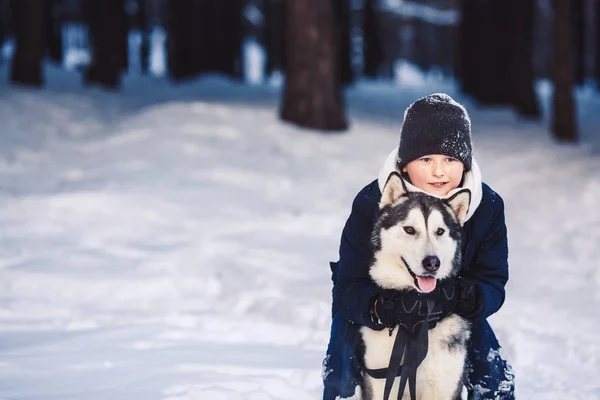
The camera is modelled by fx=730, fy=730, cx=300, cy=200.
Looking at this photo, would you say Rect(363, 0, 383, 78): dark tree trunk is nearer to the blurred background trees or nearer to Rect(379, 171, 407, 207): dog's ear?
→ the blurred background trees

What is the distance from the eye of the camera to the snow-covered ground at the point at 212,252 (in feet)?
14.3

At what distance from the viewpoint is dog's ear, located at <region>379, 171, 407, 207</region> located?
9.00 feet

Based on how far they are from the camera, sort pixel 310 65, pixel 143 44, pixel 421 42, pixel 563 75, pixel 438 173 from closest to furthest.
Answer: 1. pixel 438 173
2. pixel 310 65
3. pixel 563 75
4. pixel 143 44
5. pixel 421 42

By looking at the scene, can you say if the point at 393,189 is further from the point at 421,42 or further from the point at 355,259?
the point at 421,42

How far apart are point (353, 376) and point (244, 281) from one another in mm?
3349

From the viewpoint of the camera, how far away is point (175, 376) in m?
4.15

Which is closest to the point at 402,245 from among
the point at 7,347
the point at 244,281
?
the point at 7,347

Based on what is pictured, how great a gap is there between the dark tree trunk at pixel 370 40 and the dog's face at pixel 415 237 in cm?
2937

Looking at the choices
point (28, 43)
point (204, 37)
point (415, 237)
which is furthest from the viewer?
point (204, 37)

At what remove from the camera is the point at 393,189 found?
2.77 metres

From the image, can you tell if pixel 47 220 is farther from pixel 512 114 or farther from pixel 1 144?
pixel 512 114

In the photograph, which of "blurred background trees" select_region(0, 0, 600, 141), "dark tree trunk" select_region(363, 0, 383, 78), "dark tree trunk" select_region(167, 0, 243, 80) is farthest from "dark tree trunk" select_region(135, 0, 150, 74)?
"dark tree trunk" select_region(363, 0, 383, 78)

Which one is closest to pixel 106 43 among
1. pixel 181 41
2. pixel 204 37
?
pixel 181 41

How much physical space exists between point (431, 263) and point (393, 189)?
343mm
